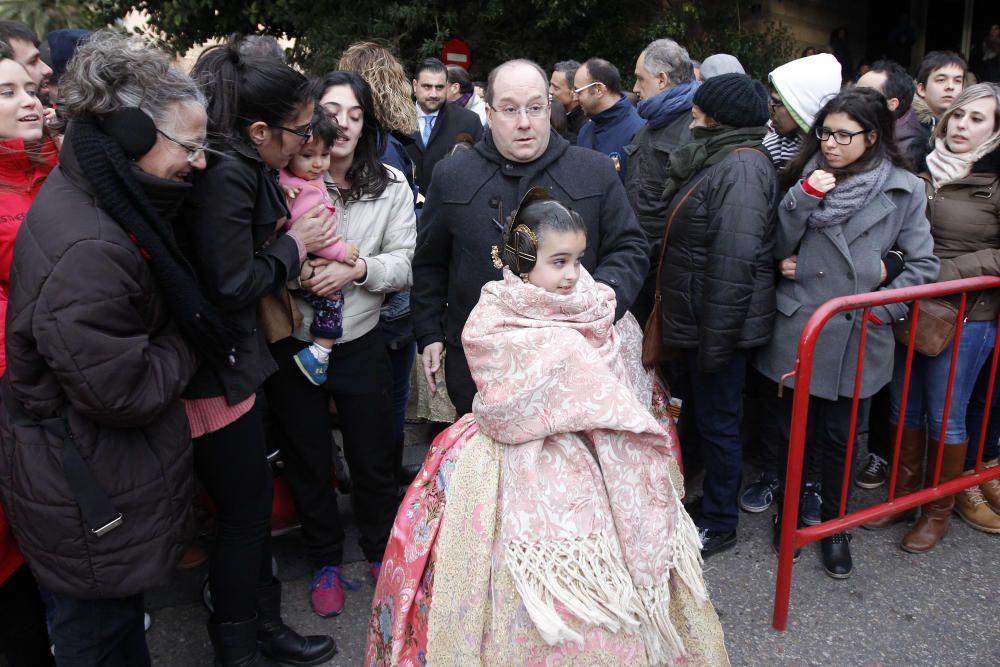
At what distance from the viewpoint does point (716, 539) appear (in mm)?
3484

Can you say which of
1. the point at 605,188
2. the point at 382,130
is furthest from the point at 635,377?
the point at 382,130

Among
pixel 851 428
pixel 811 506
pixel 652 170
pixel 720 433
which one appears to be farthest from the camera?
pixel 652 170

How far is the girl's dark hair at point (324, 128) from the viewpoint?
2664 millimetres

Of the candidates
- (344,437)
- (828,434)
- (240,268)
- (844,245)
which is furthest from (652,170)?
(240,268)

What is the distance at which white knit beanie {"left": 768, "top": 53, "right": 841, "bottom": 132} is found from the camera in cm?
342

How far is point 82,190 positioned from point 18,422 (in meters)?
0.61

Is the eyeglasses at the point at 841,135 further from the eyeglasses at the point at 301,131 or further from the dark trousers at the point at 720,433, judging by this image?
the eyeglasses at the point at 301,131

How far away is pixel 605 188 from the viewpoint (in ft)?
9.22

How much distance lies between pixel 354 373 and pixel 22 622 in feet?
4.32

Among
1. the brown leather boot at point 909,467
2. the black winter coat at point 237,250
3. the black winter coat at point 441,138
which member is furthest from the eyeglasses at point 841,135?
the black winter coat at point 441,138

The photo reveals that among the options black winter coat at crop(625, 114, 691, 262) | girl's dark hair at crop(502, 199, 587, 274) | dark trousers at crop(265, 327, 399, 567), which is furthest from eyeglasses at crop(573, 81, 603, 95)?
girl's dark hair at crop(502, 199, 587, 274)

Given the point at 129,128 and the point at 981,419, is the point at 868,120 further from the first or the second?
the point at 129,128

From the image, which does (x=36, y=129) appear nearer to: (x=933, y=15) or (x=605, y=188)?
(x=605, y=188)

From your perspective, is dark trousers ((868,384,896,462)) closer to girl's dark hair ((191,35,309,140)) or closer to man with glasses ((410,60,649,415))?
man with glasses ((410,60,649,415))
